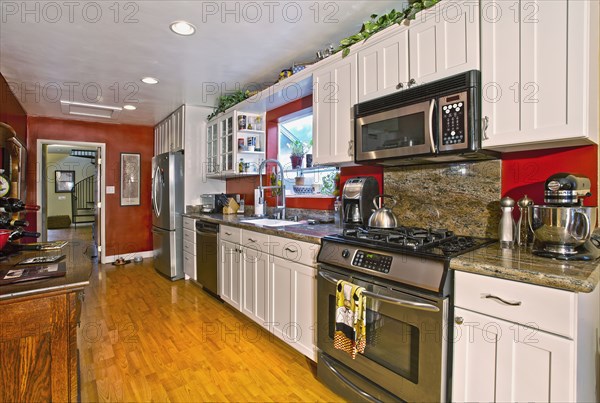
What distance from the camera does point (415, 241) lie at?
5.24 feet

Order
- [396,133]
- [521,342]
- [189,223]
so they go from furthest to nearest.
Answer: [189,223] → [396,133] → [521,342]

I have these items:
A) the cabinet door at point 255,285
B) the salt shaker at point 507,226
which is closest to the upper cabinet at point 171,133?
the cabinet door at point 255,285

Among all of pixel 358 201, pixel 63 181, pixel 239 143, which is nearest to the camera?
pixel 358 201

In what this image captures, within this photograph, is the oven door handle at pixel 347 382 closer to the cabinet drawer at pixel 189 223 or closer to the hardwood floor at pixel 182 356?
the hardwood floor at pixel 182 356

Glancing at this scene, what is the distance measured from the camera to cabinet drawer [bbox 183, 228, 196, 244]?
12.7 feet

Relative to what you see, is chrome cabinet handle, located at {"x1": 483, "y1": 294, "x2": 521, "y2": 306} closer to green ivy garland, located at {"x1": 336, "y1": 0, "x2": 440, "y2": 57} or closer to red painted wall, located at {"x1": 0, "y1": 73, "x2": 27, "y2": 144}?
green ivy garland, located at {"x1": 336, "y1": 0, "x2": 440, "y2": 57}

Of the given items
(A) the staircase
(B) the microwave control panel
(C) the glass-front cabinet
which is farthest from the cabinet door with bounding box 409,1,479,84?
(A) the staircase

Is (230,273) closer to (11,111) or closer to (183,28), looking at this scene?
(183,28)

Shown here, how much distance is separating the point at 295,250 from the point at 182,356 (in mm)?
1136

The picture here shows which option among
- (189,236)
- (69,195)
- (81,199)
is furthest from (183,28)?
(69,195)

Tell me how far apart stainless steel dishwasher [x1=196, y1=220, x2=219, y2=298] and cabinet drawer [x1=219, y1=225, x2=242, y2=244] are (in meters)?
0.14

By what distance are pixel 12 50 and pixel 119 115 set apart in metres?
2.21

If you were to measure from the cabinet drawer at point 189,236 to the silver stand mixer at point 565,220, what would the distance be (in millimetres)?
3425

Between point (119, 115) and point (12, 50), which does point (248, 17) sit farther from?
point (119, 115)
